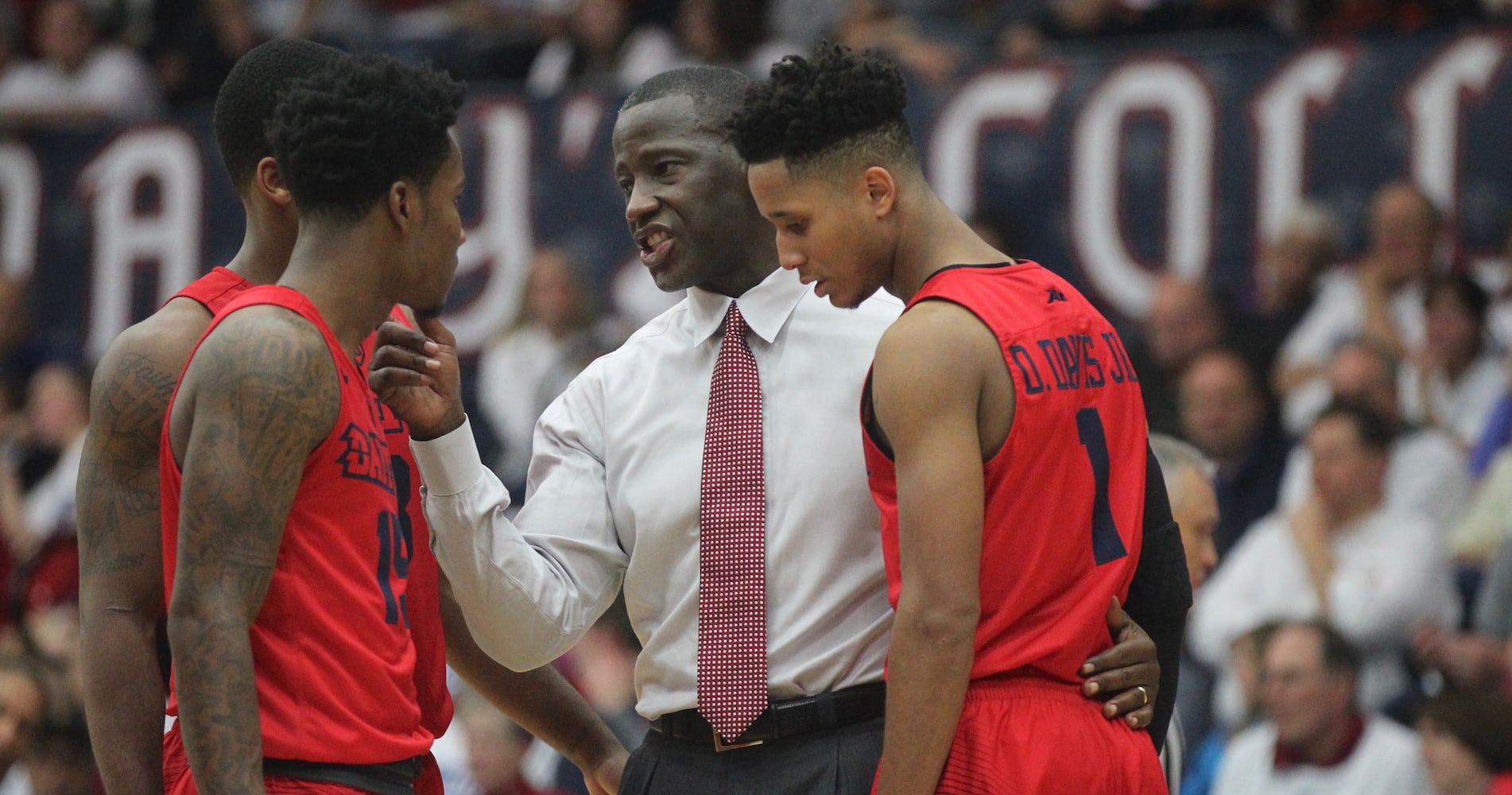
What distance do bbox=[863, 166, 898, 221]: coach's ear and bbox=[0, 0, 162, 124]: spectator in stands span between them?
8.56 metres

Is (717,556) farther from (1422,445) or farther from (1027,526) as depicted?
(1422,445)

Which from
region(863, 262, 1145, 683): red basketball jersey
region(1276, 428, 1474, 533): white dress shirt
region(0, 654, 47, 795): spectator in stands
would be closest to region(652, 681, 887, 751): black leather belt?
region(863, 262, 1145, 683): red basketball jersey

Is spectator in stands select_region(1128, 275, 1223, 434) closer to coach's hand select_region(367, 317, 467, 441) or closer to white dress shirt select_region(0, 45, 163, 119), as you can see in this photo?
coach's hand select_region(367, 317, 467, 441)

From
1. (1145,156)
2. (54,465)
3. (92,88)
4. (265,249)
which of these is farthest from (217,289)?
(92,88)

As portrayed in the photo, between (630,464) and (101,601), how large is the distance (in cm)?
103

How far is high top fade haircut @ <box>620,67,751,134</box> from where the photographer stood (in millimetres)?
3756

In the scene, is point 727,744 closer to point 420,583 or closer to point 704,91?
point 420,583

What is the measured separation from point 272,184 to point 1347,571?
181 inches

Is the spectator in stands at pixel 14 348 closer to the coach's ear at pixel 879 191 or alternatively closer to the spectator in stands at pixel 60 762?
the spectator in stands at pixel 60 762

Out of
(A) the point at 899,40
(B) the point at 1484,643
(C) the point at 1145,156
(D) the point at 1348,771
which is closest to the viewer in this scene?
(D) the point at 1348,771

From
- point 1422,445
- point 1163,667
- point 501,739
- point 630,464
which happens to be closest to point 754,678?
point 630,464

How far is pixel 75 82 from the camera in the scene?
1101 cm

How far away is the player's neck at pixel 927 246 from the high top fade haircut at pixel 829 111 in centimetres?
9

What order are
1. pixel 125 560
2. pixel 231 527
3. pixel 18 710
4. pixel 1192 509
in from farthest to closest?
pixel 18 710 → pixel 1192 509 → pixel 125 560 → pixel 231 527
